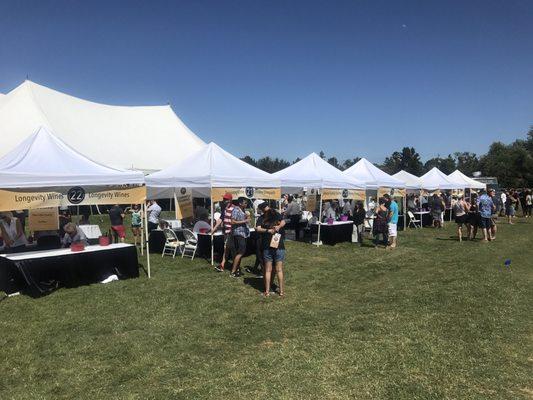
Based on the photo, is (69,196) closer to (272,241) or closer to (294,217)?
(272,241)

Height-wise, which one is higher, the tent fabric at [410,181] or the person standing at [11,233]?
the tent fabric at [410,181]

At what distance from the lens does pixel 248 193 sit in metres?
10.4

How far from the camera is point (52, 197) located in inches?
286

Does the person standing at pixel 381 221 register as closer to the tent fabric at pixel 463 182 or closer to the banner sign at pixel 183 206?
the banner sign at pixel 183 206

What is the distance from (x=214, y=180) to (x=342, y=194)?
16.3 ft

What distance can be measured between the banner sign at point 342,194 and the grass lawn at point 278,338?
4.38 m

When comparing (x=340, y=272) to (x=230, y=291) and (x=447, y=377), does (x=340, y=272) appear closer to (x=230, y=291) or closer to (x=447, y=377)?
(x=230, y=291)

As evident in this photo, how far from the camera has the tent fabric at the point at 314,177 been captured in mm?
12812

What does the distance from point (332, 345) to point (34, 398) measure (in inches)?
115

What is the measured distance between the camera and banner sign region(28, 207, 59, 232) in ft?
25.8

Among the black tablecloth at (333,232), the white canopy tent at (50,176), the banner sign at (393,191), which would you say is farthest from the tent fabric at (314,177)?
the white canopy tent at (50,176)

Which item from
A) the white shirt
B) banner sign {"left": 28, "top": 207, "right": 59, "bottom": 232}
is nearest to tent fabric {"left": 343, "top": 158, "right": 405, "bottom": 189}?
the white shirt

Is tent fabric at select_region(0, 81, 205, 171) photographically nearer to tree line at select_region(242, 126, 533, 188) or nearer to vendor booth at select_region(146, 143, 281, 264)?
vendor booth at select_region(146, 143, 281, 264)

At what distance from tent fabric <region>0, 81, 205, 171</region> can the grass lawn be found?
16.4 m
